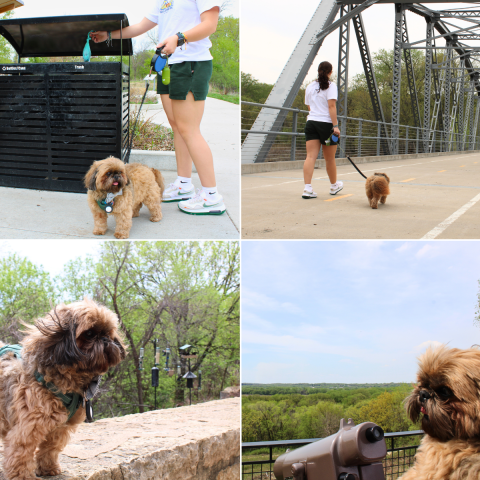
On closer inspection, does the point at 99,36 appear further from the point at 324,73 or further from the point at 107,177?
the point at 324,73

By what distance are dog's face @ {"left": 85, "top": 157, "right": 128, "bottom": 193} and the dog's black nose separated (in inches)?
139

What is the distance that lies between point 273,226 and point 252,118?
8.90 meters

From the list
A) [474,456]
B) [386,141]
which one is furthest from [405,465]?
[386,141]

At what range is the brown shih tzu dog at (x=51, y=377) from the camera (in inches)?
90.0

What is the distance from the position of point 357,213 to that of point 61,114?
443 centimetres

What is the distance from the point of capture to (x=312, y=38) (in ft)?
52.3

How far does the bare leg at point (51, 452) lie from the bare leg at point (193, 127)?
3.26 metres

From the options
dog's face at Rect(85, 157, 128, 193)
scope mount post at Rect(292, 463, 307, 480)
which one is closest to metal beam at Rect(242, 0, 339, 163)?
dog's face at Rect(85, 157, 128, 193)

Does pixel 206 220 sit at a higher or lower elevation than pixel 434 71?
lower

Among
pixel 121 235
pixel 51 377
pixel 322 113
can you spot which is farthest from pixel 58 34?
pixel 51 377

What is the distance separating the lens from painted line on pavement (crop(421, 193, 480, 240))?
17.5 ft

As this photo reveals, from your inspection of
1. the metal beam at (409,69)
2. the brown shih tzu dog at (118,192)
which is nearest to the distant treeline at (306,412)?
the brown shih tzu dog at (118,192)

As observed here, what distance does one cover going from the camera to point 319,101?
23.9 ft

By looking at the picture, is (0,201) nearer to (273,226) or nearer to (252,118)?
(273,226)
